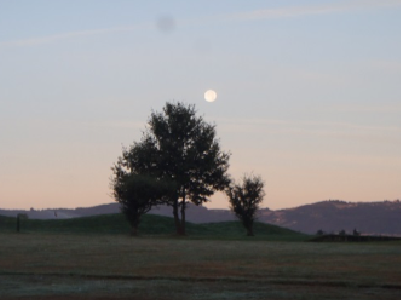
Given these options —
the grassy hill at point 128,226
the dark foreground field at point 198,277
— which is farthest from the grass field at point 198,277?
the grassy hill at point 128,226

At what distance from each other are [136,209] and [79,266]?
52301 millimetres

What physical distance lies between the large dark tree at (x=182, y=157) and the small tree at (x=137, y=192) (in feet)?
14.3

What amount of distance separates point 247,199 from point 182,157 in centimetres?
897

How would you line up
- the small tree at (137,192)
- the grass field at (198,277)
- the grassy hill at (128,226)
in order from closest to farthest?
the grass field at (198,277) → the small tree at (137,192) → the grassy hill at (128,226)

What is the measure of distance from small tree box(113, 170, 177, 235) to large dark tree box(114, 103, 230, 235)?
436 cm

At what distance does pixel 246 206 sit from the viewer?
82875 millimetres

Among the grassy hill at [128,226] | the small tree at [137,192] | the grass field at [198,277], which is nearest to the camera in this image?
the grass field at [198,277]

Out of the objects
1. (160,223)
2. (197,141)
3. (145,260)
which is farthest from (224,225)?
(145,260)

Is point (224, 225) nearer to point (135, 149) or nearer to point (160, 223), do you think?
point (160, 223)

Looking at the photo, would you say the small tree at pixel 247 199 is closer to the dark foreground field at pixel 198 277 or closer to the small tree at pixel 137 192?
the small tree at pixel 137 192

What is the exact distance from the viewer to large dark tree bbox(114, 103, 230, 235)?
85.9 m

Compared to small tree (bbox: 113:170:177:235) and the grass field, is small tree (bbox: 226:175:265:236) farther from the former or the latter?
the grass field

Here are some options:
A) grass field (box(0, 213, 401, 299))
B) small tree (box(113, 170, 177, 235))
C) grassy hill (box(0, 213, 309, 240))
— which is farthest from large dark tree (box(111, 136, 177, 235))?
grass field (box(0, 213, 401, 299))

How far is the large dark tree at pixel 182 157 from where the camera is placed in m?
85.9
